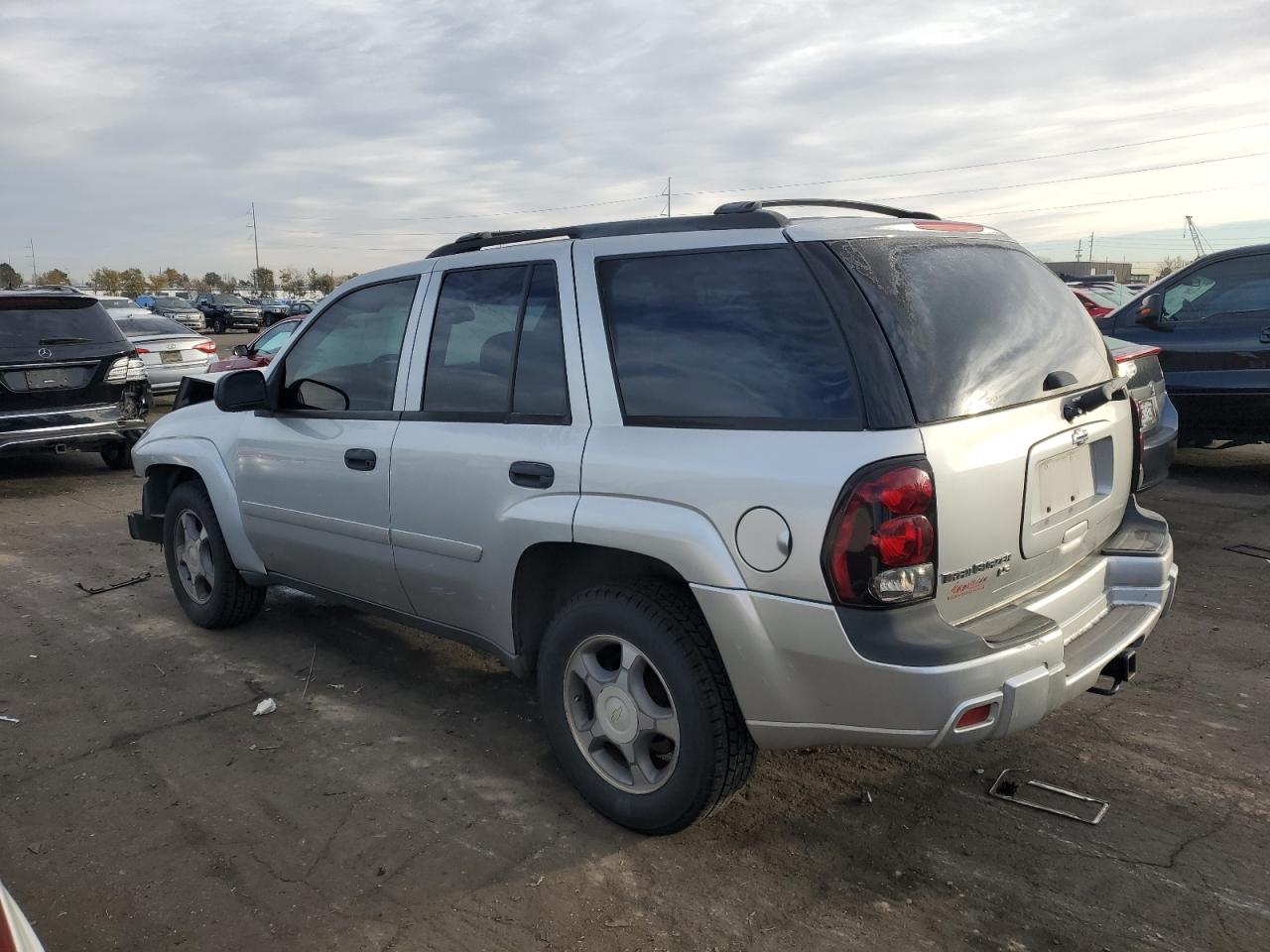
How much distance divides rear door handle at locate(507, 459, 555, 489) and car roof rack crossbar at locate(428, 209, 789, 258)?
2.68ft

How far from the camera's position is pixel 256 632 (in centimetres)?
529

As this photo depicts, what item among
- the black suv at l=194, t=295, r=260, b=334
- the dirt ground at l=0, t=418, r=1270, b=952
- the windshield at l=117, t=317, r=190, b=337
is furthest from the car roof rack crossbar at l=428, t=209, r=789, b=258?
the black suv at l=194, t=295, r=260, b=334

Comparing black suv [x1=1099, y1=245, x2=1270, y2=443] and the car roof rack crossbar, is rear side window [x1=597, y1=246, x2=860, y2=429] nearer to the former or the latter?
the car roof rack crossbar

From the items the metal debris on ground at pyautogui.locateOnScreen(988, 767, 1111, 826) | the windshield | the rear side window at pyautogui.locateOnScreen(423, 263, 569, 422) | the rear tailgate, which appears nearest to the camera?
the rear tailgate

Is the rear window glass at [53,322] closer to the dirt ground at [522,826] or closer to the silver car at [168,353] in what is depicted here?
the silver car at [168,353]

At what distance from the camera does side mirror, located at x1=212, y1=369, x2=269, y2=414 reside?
4.47 meters

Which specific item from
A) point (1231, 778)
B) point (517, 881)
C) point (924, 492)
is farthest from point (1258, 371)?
point (517, 881)

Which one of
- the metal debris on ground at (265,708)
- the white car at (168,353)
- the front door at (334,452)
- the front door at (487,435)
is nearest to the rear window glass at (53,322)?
the white car at (168,353)

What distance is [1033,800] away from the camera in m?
3.37

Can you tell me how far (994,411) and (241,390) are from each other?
3174 mm

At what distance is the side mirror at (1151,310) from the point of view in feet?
26.6

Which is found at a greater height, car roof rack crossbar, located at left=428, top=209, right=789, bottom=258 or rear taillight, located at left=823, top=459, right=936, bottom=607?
car roof rack crossbar, located at left=428, top=209, right=789, bottom=258

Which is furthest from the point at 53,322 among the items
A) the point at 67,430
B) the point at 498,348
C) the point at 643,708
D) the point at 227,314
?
the point at 227,314

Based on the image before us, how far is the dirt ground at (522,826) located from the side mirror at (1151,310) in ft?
12.7
